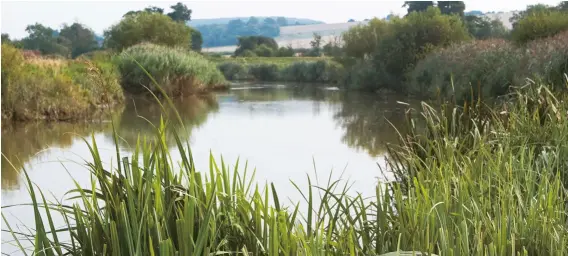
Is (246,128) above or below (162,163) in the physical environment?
below

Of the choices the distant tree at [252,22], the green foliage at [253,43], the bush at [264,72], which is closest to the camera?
the bush at [264,72]

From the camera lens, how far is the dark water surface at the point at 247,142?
4.66 m

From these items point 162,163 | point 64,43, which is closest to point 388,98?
point 162,163

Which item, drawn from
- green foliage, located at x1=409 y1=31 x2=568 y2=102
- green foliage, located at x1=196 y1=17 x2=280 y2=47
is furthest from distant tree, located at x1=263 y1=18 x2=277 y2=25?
green foliage, located at x1=409 y1=31 x2=568 y2=102

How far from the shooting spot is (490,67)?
10656 mm

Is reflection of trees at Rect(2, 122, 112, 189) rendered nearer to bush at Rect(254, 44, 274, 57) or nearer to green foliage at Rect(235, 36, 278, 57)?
bush at Rect(254, 44, 274, 57)

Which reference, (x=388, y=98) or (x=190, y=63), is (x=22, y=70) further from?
(x=388, y=98)

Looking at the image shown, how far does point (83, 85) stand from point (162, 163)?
929cm

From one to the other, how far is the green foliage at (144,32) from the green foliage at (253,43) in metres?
12.2

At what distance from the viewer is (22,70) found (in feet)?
31.0

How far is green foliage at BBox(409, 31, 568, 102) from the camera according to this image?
753 centimetres

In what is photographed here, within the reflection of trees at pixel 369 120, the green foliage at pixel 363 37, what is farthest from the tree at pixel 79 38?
the reflection of trees at pixel 369 120

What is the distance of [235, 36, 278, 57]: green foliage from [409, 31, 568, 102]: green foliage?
63.8 ft

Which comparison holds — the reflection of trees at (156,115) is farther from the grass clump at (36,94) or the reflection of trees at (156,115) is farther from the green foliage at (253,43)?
the green foliage at (253,43)
